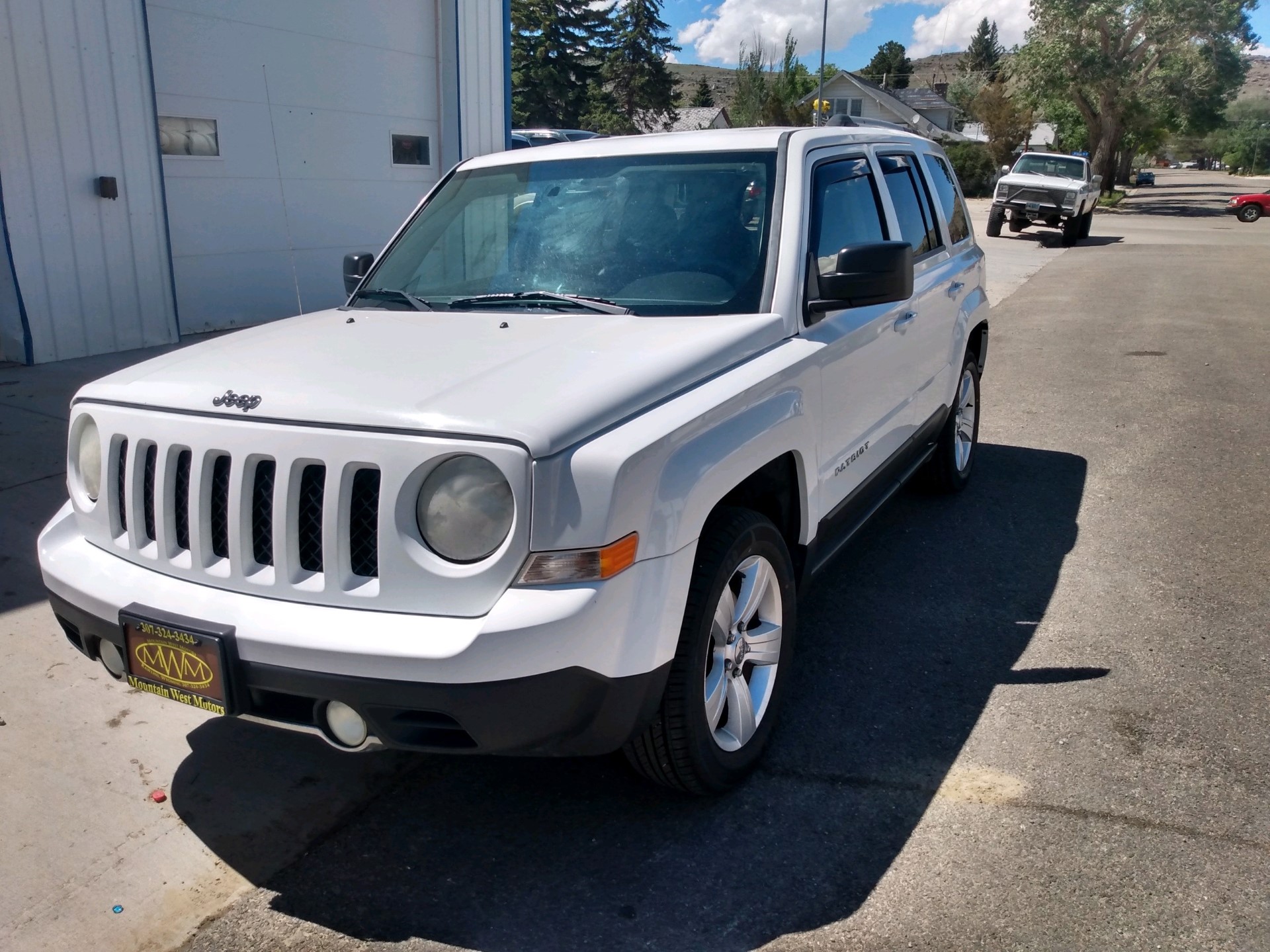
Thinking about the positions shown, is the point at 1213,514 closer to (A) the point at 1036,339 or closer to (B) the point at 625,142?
(B) the point at 625,142

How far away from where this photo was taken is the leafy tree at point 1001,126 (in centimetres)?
5925

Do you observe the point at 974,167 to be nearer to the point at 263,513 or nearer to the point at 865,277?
the point at 865,277

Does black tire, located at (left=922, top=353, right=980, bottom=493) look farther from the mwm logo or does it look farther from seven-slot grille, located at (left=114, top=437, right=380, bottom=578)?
the mwm logo

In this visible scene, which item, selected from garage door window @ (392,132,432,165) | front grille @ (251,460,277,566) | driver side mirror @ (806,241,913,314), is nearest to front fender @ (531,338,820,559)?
driver side mirror @ (806,241,913,314)

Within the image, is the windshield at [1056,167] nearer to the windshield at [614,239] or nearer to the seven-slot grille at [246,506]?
the windshield at [614,239]

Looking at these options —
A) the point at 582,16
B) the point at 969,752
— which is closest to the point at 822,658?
the point at 969,752

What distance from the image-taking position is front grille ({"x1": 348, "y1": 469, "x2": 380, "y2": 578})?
8.49ft

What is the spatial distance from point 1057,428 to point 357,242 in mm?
6984

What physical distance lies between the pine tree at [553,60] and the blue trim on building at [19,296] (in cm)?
5283

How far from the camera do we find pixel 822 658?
4.19m

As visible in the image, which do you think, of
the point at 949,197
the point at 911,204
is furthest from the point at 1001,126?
Result: the point at 911,204

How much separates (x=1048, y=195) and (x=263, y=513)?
1025 inches

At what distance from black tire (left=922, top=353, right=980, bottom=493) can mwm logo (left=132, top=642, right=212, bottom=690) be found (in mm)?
4090

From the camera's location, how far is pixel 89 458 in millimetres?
3135
